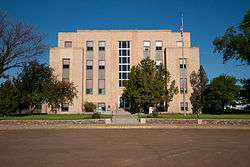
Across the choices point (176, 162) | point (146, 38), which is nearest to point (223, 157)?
point (176, 162)

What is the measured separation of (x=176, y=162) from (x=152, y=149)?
10.7 ft

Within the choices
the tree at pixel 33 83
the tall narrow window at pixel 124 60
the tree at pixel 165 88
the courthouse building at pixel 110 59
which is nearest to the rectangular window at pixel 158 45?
the courthouse building at pixel 110 59

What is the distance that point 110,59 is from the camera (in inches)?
2475

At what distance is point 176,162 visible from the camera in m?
10.4

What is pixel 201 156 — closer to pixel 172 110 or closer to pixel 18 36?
pixel 18 36

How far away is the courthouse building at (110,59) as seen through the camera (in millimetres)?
59781

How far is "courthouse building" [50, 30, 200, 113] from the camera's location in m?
59.8

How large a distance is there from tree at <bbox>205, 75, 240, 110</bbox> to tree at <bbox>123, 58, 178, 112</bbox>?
12312 millimetres

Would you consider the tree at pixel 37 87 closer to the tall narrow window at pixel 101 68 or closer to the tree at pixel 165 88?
the tall narrow window at pixel 101 68

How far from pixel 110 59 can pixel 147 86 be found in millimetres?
16218

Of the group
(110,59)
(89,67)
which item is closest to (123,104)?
(110,59)

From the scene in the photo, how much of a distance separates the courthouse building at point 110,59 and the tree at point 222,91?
5.15 metres

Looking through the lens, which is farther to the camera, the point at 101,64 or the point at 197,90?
the point at 101,64

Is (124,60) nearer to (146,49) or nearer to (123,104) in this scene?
(146,49)
